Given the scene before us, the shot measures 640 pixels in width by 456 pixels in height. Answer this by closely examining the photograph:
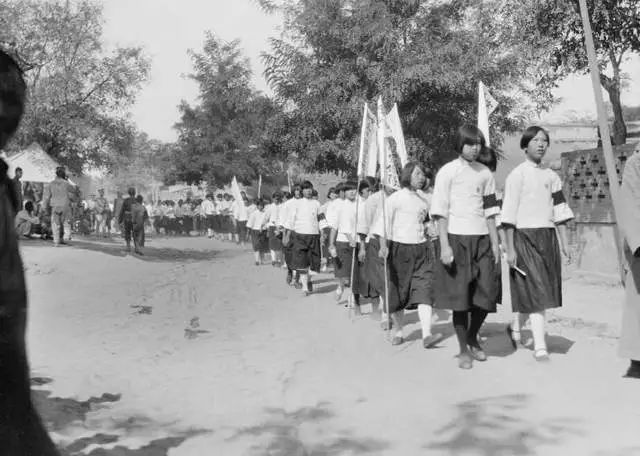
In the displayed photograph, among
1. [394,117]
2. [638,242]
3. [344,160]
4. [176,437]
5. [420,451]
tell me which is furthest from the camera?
[344,160]

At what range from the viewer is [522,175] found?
6926 millimetres

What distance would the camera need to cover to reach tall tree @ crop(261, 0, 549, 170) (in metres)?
21.1

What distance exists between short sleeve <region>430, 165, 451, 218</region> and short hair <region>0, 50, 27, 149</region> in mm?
5055

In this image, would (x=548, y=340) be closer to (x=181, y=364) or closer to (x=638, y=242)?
(x=638, y=242)

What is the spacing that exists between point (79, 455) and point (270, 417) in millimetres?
1263

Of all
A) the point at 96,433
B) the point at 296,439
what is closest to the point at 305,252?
the point at 96,433

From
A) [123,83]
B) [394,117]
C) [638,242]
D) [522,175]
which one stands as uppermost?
[123,83]

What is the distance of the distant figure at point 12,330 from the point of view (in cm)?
196

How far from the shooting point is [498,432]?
470 centimetres

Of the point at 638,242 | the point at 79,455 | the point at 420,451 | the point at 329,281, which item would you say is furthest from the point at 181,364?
the point at 329,281

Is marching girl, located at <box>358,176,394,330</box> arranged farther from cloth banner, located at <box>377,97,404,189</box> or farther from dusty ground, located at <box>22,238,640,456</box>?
dusty ground, located at <box>22,238,640,456</box>

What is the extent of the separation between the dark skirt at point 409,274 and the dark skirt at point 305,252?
4.77m

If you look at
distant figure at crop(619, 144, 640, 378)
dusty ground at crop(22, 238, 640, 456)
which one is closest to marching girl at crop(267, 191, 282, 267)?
dusty ground at crop(22, 238, 640, 456)

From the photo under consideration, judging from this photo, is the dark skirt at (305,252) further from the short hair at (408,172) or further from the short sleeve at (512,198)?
the short sleeve at (512,198)
